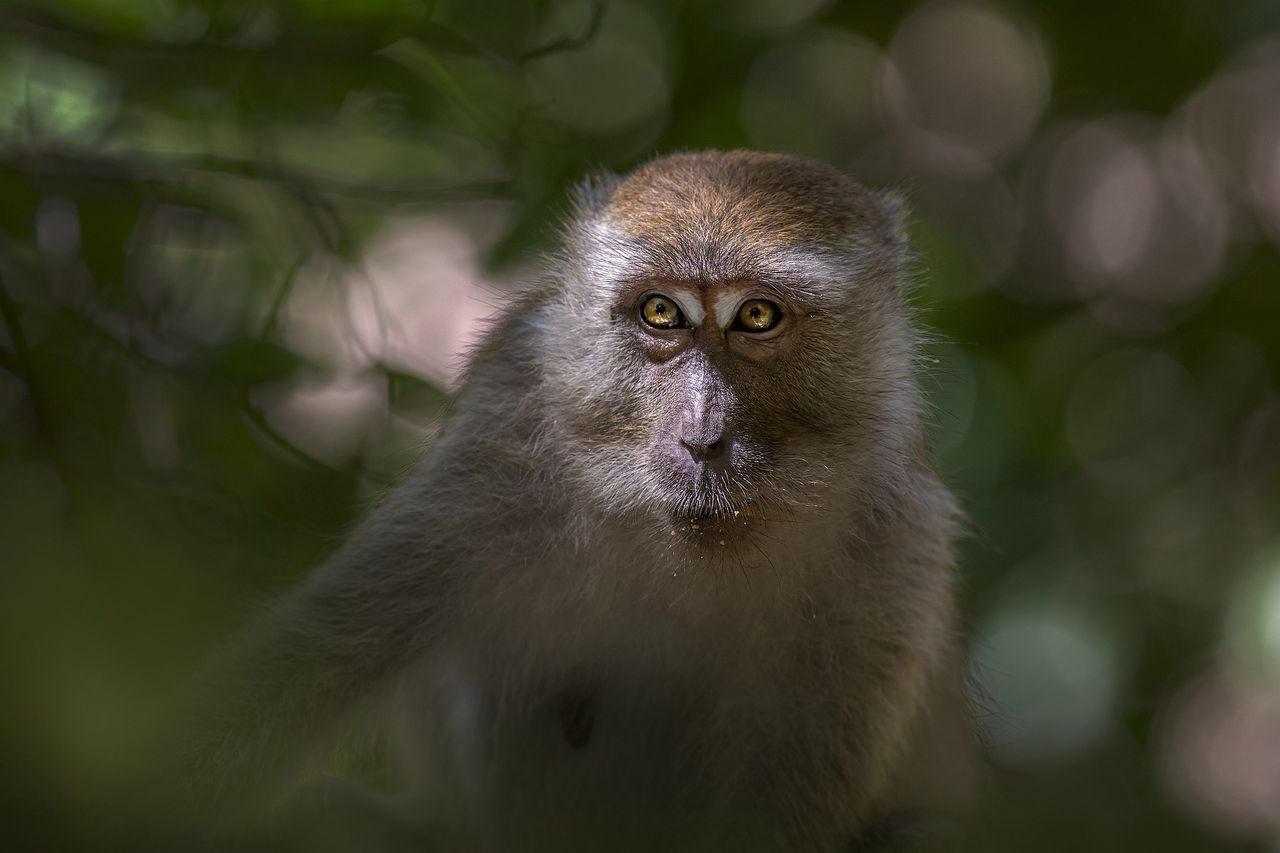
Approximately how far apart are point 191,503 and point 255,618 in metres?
1.66

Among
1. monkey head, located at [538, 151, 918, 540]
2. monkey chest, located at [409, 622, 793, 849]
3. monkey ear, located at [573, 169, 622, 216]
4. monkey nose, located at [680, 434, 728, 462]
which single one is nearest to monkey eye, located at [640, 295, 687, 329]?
monkey head, located at [538, 151, 918, 540]

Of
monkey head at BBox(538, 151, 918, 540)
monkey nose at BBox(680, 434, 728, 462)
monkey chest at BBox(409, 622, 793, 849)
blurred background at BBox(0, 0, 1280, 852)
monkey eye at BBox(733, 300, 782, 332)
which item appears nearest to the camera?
blurred background at BBox(0, 0, 1280, 852)

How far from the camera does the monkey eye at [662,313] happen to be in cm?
296

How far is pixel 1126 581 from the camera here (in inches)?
203

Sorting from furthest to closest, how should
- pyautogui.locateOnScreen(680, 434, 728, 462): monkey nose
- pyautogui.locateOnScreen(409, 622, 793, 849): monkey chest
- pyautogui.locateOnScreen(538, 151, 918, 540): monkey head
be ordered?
1. pyautogui.locateOnScreen(409, 622, 793, 849): monkey chest
2. pyautogui.locateOnScreen(538, 151, 918, 540): monkey head
3. pyautogui.locateOnScreen(680, 434, 728, 462): monkey nose

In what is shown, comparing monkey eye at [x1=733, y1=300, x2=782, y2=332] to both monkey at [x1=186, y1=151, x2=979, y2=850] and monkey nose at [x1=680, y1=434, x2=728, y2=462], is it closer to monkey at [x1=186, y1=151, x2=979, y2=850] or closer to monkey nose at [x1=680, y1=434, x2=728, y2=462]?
monkey at [x1=186, y1=151, x2=979, y2=850]

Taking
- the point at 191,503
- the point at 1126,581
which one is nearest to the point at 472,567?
the point at 191,503

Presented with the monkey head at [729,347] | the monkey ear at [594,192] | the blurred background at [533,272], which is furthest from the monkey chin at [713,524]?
the monkey ear at [594,192]

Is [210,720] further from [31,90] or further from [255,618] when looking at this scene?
[31,90]

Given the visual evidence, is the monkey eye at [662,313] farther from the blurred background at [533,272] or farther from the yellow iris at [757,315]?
the blurred background at [533,272]

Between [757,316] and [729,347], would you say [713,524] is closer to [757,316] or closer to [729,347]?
[729,347]

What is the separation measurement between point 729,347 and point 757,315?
129 millimetres

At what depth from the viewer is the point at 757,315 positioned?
2.96m

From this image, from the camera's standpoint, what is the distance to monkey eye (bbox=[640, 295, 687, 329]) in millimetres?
2965
